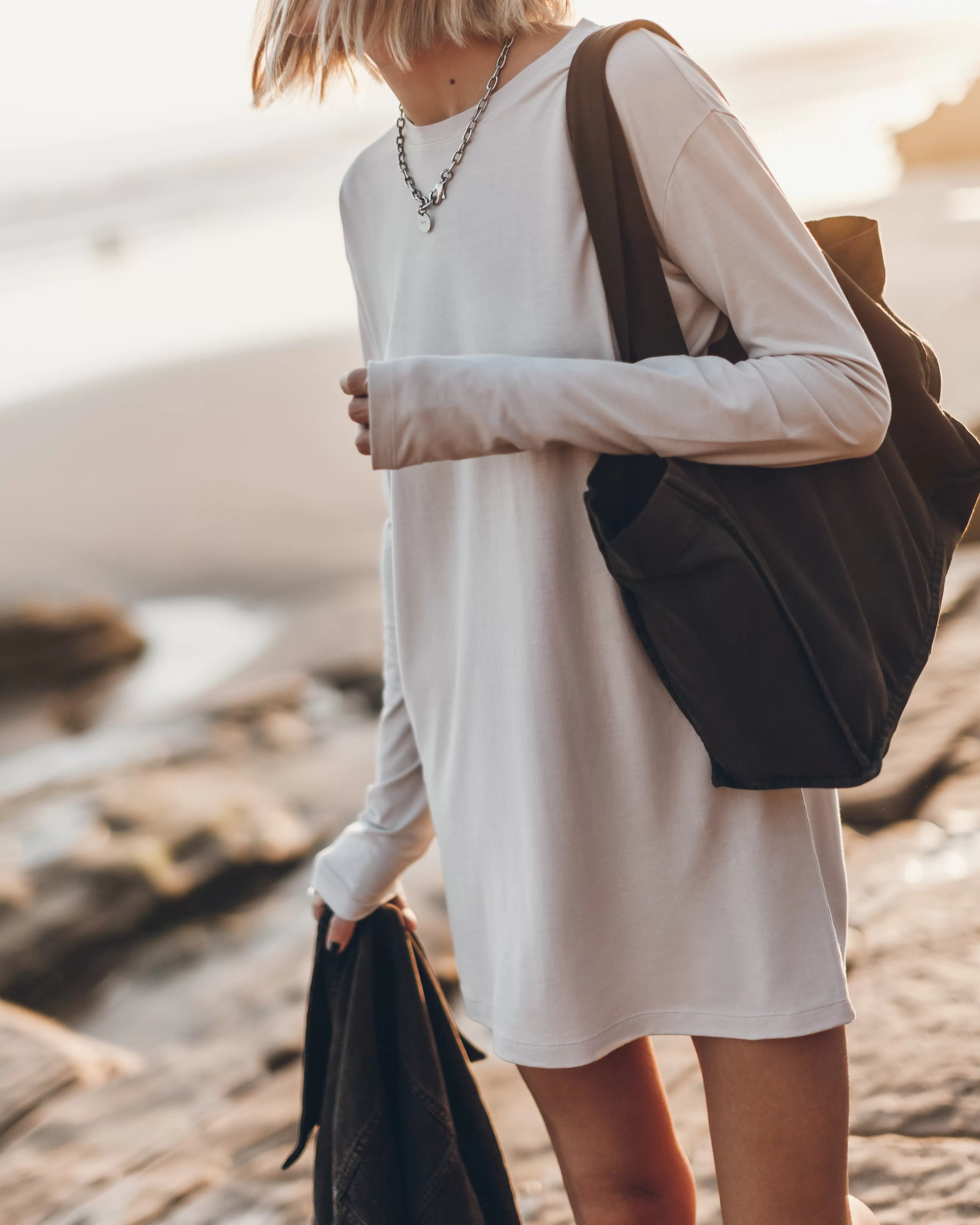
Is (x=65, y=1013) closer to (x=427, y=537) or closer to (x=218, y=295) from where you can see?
(x=427, y=537)

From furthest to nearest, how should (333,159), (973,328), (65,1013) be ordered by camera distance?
1. (333,159)
2. (973,328)
3. (65,1013)

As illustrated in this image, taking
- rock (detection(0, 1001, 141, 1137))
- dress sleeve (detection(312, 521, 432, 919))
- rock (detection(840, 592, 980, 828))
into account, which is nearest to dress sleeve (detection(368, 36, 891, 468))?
dress sleeve (detection(312, 521, 432, 919))

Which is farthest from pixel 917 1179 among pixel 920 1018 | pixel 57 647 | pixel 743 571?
pixel 57 647

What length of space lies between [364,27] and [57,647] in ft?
16.1

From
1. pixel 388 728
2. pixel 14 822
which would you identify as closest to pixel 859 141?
pixel 14 822

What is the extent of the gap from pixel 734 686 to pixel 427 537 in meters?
0.39

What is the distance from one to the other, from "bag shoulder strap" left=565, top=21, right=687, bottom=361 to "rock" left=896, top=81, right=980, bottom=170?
967cm

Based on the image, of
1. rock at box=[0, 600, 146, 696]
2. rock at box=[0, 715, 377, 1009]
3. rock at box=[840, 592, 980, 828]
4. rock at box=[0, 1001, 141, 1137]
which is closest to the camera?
rock at box=[0, 1001, 141, 1137]

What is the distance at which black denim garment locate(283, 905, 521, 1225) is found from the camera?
1.28m

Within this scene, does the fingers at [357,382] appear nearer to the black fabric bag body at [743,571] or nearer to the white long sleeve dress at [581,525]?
the white long sleeve dress at [581,525]

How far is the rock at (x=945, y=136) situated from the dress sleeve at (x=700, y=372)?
9697mm

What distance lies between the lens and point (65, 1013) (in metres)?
3.06

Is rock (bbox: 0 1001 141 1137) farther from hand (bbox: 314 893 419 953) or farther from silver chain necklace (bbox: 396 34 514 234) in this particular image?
silver chain necklace (bbox: 396 34 514 234)

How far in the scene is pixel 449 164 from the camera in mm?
1151
